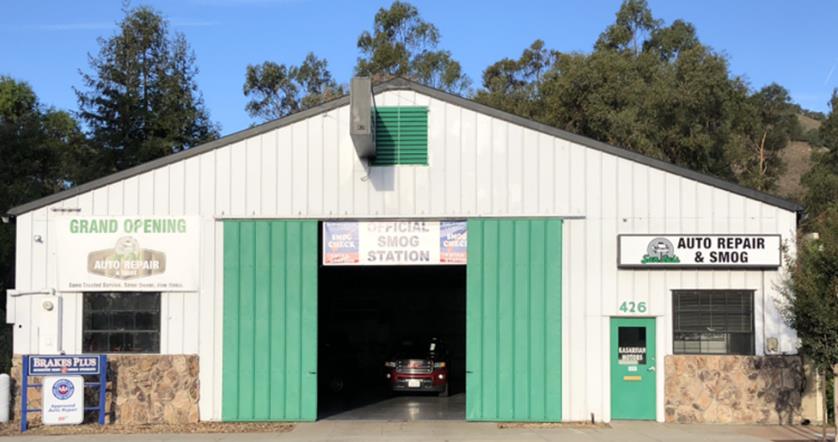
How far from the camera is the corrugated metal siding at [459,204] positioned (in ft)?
56.5

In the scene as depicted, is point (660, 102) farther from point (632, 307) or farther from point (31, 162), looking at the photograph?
point (31, 162)

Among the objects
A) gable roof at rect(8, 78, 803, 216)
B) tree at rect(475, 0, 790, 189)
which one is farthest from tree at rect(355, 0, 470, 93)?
gable roof at rect(8, 78, 803, 216)

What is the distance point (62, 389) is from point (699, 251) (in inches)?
493

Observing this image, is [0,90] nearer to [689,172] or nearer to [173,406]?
[173,406]

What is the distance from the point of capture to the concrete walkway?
1552 centimetres

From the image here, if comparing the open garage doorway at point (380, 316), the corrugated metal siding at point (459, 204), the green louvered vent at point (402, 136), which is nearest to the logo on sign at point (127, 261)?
the corrugated metal siding at point (459, 204)

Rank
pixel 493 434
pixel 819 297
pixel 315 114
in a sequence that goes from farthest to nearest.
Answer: pixel 315 114, pixel 493 434, pixel 819 297

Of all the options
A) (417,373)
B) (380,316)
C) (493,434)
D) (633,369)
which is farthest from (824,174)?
(493,434)

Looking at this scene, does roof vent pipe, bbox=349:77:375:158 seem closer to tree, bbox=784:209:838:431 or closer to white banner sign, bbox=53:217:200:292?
white banner sign, bbox=53:217:200:292

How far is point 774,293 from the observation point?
56.0 ft

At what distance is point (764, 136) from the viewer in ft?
153

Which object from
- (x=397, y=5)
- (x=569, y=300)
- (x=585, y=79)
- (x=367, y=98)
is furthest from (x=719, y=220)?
(x=397, y=5)

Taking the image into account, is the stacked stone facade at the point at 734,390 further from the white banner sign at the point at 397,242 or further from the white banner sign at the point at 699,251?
the white banner sign at the point at 397,242

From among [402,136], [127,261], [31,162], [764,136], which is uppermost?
[764,136]
